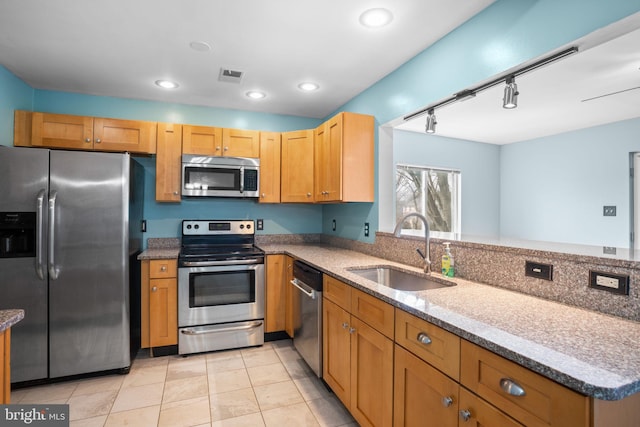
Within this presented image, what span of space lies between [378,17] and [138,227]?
262cm

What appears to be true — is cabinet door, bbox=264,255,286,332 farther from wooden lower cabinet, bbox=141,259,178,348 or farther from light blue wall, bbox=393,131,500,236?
light blue wall, bbox=393,131,500,236

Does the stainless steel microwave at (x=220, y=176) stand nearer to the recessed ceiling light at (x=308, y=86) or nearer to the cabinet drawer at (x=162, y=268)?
the cabinet drawer at (x=162, y=268)

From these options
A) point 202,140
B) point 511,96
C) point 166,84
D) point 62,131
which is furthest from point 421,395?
point 62,131

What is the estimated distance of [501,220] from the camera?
570 centimetres

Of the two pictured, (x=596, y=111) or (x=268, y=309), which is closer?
(x=268, y=309)

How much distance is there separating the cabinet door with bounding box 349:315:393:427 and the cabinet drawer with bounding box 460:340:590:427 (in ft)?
1.59

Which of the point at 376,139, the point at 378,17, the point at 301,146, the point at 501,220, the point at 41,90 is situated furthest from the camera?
the point at 501,220

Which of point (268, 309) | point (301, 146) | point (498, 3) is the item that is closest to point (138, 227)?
point (268, 309)

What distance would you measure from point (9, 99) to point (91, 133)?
60cm

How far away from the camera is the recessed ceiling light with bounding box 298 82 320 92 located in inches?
117

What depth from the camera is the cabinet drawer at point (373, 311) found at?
5.03 feet

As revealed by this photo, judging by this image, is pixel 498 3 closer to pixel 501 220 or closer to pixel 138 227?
pixel 138 227

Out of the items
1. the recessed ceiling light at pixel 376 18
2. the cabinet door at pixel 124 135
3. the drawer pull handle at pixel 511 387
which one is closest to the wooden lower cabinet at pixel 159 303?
the cabinet door at pixel 124 135

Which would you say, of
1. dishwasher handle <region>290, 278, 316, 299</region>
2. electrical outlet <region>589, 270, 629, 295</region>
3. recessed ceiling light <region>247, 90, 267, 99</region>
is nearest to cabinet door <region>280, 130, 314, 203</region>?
recessed ceiling light <region>247, 90, 267, 99</region>
